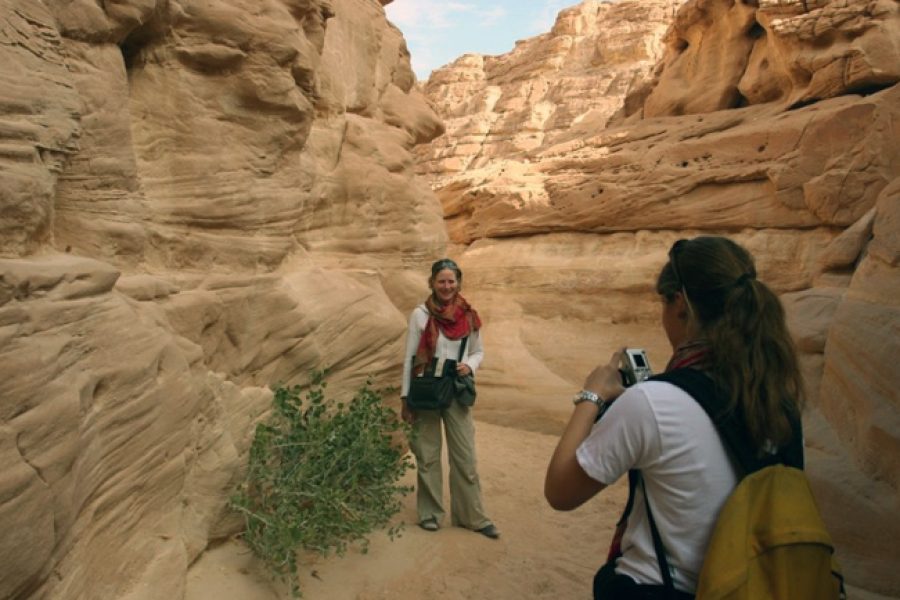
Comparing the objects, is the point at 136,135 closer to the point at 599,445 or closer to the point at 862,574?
the point at 599,445

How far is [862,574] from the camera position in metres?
3.42

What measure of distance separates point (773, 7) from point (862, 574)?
10.5 m

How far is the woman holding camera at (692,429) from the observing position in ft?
5.65

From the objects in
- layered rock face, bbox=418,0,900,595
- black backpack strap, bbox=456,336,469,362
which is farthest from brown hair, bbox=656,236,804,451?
layered rock face, bbox=418,0,900,595

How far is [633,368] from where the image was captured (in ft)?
6.64

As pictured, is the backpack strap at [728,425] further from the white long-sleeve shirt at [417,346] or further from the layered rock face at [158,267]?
the white long-sleeve shirt at [417,346]

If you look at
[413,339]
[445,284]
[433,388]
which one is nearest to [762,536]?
[433,388]

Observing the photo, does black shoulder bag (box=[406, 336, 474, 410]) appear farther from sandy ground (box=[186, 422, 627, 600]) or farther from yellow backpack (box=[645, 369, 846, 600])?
yellow backpack (box=[645, 369, 846, 600])

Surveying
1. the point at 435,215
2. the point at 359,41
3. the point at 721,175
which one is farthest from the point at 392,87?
the point at 721,175

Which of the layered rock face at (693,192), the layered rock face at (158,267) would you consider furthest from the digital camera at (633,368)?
the layered rock face at (693,192)

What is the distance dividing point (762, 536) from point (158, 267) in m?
3.54

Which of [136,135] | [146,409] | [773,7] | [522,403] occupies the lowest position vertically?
[522,403]

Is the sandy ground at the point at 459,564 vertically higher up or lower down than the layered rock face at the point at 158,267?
lower down

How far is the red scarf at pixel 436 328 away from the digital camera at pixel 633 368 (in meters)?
2.86
